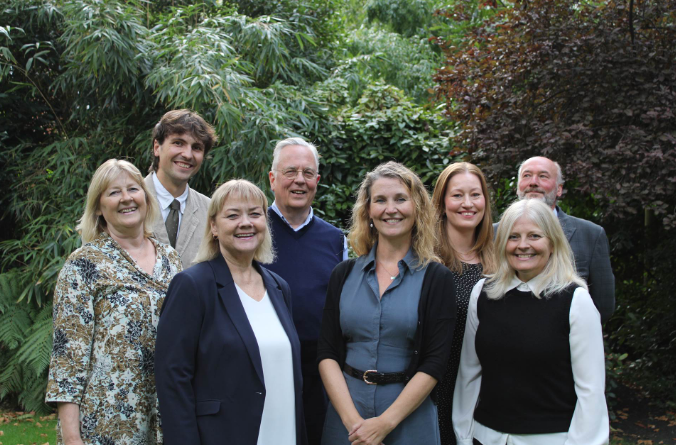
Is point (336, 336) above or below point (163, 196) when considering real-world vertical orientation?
below

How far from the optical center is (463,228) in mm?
3084

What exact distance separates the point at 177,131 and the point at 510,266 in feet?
6.48

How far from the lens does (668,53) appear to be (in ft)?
15.7

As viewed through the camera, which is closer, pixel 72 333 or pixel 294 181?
pixel 72 333

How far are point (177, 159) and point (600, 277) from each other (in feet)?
8.44

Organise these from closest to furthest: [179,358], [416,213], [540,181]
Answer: [179,358] < [416,213] < [540,181]

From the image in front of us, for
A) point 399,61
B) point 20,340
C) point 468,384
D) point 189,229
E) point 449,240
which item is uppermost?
point 399,61

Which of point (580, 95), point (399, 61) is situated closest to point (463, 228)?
point (580, 95)

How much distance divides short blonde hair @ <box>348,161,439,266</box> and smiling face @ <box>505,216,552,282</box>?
1.14 ft

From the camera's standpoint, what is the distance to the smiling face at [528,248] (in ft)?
8.44

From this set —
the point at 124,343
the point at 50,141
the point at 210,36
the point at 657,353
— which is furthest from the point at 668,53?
the point at 50,141

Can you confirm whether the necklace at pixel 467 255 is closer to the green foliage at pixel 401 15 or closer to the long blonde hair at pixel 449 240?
the long blonde hair at pixel 449 240

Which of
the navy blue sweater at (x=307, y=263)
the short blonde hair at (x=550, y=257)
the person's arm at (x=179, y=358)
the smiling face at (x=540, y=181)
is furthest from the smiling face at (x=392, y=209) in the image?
the smiling face at (x=540, y=181)

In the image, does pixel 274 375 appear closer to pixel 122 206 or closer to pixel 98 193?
pixel 122 206
